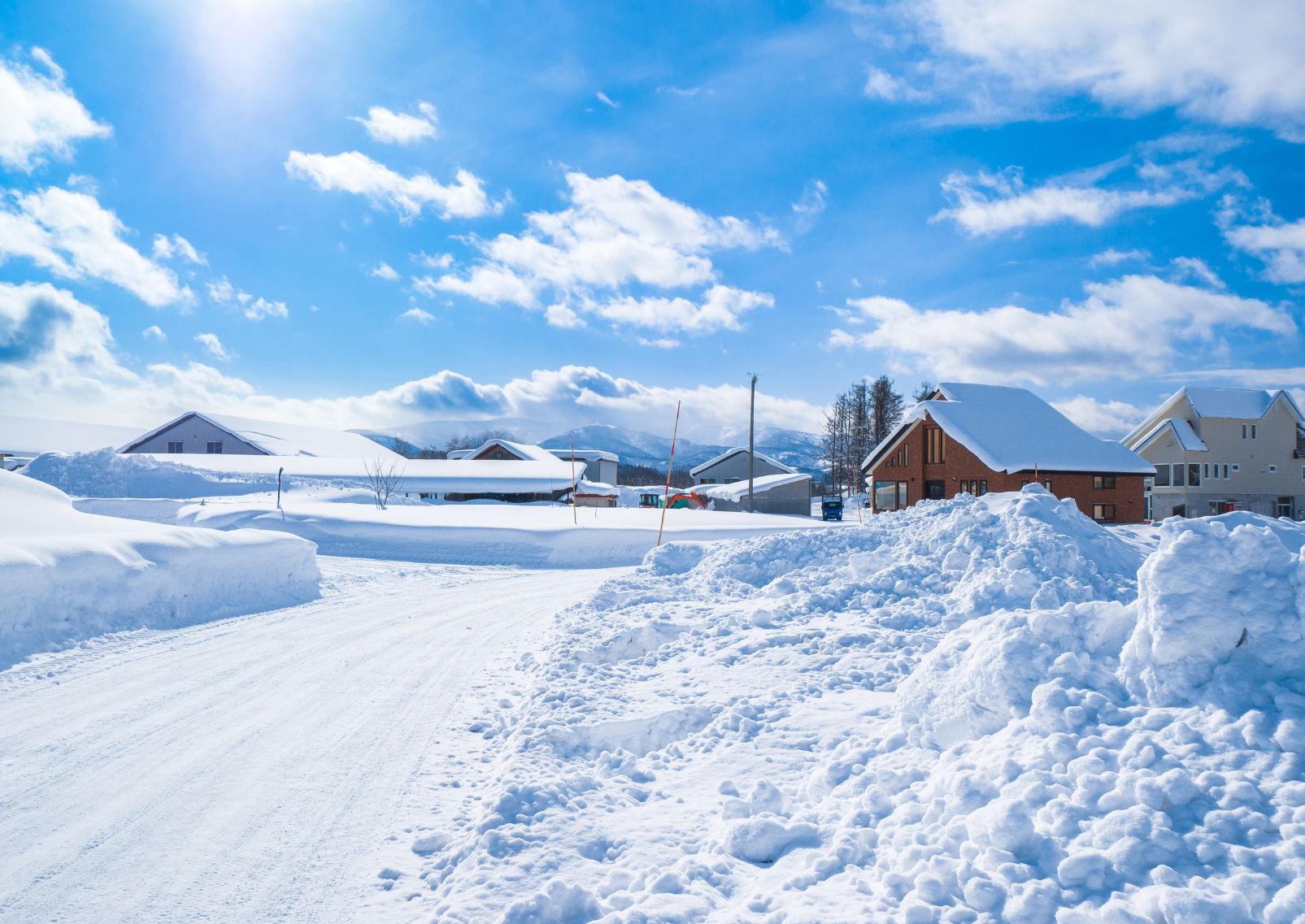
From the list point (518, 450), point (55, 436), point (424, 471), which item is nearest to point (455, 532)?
point (424, 471)

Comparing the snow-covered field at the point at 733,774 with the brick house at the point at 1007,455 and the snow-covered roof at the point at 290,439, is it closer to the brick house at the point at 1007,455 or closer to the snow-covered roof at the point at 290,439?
the brick house at the point at 1007,455

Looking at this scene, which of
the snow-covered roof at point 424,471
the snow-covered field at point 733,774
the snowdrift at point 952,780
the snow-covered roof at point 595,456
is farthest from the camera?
the snow-covered roof at point 595,456

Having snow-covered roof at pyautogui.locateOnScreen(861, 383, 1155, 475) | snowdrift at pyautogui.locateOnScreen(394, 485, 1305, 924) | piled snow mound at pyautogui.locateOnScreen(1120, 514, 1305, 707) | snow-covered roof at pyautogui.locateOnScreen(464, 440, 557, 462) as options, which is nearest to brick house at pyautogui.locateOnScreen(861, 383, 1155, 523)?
snow-covered roof at pyautogui.locateOnScreen(861, 383, 1155, 475)

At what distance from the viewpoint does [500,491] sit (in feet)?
164

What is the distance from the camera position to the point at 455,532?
24.9 metres

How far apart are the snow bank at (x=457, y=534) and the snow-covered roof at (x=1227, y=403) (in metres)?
30.9

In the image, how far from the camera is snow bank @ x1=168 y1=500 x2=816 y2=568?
75.5ft

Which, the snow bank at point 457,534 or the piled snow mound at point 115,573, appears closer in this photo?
the piled snow mound at point 115,573

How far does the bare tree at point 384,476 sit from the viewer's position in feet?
149

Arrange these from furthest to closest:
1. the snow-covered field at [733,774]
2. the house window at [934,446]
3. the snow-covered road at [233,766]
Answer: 1. the house window at [934,446]
2. the snow-covered road at [233,766]
3. the snow-covered field at [733,774]

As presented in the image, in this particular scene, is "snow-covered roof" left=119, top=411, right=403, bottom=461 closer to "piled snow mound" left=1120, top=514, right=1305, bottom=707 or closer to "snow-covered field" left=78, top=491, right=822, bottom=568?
"snow-covered field" left=78, top=491, right=822, bottom=568

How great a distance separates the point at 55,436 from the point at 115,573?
7116 cm

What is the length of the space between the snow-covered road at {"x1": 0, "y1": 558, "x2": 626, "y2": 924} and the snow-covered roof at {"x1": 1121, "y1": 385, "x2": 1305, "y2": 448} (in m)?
45.7

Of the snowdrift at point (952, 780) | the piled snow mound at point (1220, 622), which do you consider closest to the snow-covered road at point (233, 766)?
the snowdrift at point (952, 780)
